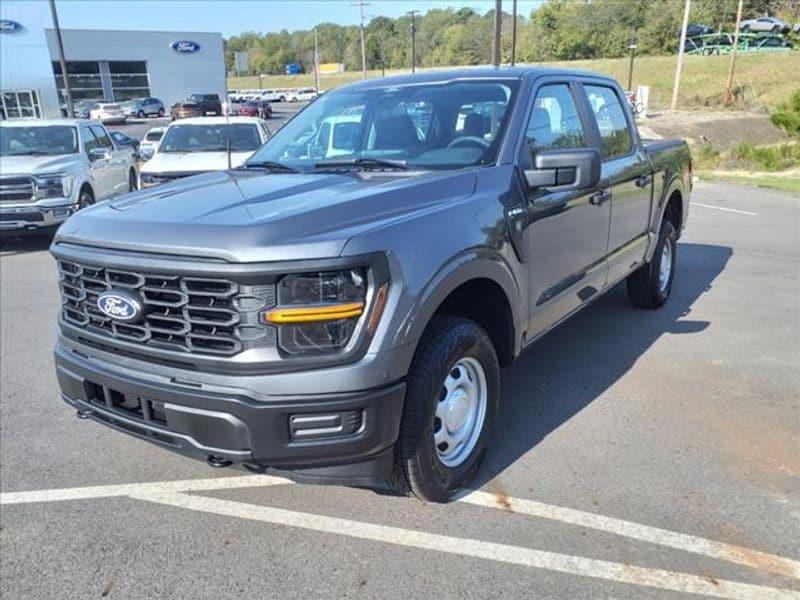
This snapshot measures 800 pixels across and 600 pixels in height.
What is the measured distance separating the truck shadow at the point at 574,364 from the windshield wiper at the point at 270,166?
1.92 meters

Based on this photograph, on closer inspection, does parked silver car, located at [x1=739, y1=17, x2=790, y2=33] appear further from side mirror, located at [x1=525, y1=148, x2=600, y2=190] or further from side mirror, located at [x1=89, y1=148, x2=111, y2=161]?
side mirror, located at [x1=525, y1=148, x2=600, y2=190]

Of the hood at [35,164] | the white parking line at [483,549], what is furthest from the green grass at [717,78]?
the white parking line at [483,549]

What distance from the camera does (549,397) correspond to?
4.41 meters

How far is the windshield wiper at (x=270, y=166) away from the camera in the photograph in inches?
150

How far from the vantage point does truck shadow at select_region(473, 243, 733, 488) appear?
393cm

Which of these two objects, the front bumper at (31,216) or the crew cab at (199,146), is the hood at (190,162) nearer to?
the crew cab at (199,146)

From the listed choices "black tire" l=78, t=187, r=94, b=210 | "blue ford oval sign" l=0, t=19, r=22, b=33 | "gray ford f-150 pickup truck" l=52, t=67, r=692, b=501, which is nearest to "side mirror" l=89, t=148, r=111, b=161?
"black tire" l=78, t=187, r=94, b=210

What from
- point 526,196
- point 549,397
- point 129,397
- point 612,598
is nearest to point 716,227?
point 549,397

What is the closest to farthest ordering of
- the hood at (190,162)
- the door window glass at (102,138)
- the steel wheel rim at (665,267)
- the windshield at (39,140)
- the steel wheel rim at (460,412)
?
the steel wheel rim at (460,412) < the steel wheel rim at (665,267) < the hood at (190,162) < the windshield at (39,140) < the door window glass at (102,138)

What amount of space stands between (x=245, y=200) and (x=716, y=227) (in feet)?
31.4

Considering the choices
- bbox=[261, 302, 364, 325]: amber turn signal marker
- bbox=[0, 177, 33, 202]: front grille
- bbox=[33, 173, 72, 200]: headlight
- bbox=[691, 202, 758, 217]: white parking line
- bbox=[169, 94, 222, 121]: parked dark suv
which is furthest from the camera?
bbox=[169, 94, 222, 121]: parked dark suv

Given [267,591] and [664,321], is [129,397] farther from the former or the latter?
[664,321]

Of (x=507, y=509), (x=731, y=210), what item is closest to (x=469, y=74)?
(x=507, y=509)

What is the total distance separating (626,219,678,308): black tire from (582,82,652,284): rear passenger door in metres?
0.56
